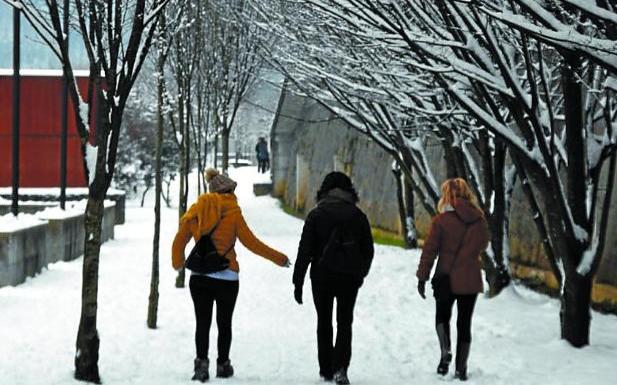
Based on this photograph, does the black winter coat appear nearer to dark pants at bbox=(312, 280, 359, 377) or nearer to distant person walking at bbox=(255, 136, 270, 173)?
dark pants at bbox=(312, 280, 359, 377)

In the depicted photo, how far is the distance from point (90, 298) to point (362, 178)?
18177mm

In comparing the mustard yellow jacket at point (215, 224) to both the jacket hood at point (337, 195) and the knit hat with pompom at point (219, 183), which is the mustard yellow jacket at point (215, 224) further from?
the jacket hood at point (337, 195)

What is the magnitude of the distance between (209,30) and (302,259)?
1478 centimetres

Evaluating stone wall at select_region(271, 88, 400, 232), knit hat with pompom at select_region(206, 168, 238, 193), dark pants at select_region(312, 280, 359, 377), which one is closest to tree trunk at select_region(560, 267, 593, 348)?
dark pants at select_region(312, 280, 359, 377)

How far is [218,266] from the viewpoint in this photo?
682cm

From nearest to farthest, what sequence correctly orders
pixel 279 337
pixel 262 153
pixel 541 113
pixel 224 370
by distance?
pixel 224 370, pixel 541 113, pixel 279 337, pixel 262 153

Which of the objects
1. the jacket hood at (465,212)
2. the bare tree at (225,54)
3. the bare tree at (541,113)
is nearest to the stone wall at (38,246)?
the bare tree at (225,54)

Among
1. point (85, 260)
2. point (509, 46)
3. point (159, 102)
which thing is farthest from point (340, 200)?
point (159, 102)

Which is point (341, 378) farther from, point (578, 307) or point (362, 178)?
point (362, 178)

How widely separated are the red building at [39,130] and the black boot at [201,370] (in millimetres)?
22022

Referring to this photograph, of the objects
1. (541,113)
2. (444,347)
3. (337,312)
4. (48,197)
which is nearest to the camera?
(337,312)

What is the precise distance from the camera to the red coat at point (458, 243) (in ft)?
23.1

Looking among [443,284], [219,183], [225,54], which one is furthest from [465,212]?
[225,54]

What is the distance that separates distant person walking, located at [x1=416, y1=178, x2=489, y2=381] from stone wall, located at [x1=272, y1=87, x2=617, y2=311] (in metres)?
3.92
